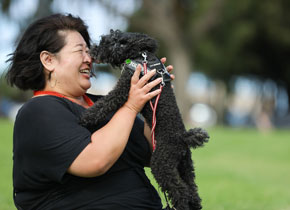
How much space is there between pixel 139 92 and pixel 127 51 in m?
0.33

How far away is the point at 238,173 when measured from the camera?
8.12 metres

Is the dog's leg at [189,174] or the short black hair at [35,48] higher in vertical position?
the short black hair at [35,48]

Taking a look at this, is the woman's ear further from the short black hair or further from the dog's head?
the dog's head

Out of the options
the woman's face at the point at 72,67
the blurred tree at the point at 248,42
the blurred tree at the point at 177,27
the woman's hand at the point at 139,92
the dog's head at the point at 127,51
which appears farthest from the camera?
the blurred tree at the point at 248,42

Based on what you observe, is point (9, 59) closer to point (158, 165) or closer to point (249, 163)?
point (158, 165)

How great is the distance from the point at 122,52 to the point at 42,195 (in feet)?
3.26

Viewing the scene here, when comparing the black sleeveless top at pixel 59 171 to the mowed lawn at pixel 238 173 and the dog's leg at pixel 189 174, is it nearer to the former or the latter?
the dog's leg at pixel 189 174

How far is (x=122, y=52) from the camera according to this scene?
2.42m

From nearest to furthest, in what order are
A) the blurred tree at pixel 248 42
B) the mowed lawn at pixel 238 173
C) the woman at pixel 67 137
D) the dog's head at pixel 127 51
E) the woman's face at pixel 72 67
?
the woman at pixel 67 137 → the dog's head at pixel 127 51 → the woman's face at pixel 72 67 → the mowed lawn at pixel 238 173 → the blurred tree at pixel 248 42

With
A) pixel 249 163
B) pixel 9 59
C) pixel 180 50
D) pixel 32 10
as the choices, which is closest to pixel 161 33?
pixel 180 50

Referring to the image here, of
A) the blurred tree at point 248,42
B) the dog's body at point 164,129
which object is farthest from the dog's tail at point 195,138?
the blurred tree at point 248,42

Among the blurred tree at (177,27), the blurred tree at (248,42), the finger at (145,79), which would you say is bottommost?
the finger at (145,79)

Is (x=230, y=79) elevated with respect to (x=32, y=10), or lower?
elevated

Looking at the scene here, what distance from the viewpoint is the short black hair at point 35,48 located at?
2480 mm
